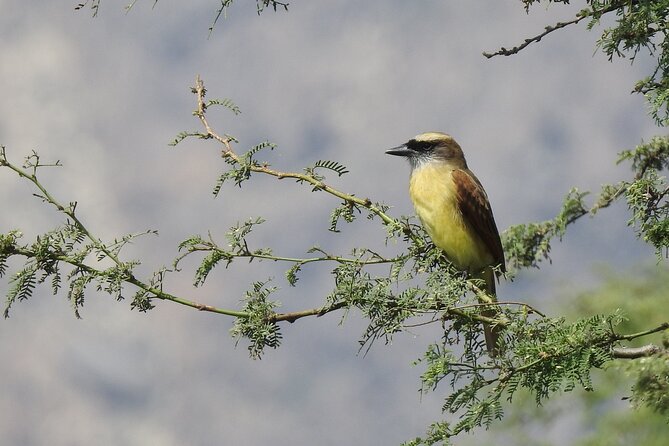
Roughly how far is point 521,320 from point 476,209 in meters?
2.13

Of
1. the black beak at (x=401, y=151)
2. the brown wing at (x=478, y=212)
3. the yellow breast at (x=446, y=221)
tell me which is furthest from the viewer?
the black beak at (x=401, y=151)

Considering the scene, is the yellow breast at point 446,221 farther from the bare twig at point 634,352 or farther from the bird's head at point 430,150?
the bare twig at point 634,352

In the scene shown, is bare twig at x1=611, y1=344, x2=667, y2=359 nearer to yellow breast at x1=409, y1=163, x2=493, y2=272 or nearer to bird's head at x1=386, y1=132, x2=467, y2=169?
yellow breast at x1=409, y1=163, x2=493, y2=272

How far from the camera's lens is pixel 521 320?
4.18 meters

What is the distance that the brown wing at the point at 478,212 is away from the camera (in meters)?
6.16

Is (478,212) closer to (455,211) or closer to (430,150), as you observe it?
(455,211)

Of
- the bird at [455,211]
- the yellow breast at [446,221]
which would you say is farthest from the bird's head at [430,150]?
the yellow breast at [446,221]

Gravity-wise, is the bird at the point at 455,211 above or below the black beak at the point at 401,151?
below

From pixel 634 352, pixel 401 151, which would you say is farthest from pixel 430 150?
pixel 634 352

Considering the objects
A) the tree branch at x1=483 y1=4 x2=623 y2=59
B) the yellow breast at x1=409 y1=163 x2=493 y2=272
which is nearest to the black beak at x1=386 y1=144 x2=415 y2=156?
the yellow breast at x1=409 y1=163 x2=493 y2=272

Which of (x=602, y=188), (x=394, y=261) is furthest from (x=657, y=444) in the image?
(x=394, y=261)

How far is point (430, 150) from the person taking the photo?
22.1ft

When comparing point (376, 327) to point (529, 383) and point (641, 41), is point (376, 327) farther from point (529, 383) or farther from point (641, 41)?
point (641, 41)

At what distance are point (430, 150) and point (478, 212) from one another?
2.37ft
